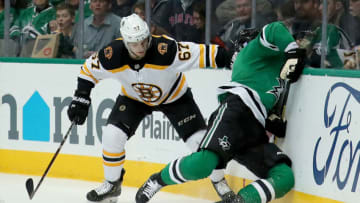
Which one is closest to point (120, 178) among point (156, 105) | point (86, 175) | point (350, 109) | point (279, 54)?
point (156, 105)

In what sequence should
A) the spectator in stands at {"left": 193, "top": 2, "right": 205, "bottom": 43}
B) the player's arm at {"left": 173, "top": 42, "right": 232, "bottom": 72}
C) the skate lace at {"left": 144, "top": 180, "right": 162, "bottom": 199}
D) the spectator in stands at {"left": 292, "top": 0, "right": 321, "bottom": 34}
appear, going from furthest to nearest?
the spectator in stands at {"left": 193, "top": 2, "right": 205, "bottom": 43}, the spectator in stands at {"left": 292, "top": 0, "right": 321, "bottom": 34}, the player's arm at {"left": 173, "top": 42, "right": 232, "bottom": 72}, the skate lace at {"left": 144, "top": 180, "right": 162, "bottom": 199}

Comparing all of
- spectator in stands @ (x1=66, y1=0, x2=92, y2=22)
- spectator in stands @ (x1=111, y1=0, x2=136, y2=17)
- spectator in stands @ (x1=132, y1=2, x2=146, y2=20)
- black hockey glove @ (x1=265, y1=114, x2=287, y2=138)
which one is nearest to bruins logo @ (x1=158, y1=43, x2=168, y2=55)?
black hockey glove @ (x1=265, y1=114, x2=287, y2=138)

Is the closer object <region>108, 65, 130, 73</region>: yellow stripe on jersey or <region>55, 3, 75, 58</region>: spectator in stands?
<region>108, 65, 130, 73</region>: yellow stripe on jersey

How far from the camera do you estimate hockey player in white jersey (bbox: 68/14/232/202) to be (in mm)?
4941

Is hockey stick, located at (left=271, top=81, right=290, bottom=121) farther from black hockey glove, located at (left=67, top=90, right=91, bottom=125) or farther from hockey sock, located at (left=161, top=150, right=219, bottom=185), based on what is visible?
black hockey glove, located at (left=67, top=90, right=91, bottom=125)

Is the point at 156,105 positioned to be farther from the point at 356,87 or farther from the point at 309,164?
the point at 356,87

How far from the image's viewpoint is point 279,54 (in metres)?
4.51

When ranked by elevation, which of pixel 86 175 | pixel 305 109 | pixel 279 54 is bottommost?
pixel 86 175

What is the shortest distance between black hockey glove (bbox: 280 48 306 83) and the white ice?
1486 mm

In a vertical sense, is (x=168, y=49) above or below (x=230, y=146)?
above

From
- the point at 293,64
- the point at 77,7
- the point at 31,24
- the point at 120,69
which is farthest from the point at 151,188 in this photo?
the point at 31,24

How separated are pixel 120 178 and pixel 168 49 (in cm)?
100

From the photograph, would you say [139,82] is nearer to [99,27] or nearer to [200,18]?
[200,18]

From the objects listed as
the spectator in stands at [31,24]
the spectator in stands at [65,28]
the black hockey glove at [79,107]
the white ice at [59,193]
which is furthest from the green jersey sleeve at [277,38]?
the spectator in stands at [31,24]
